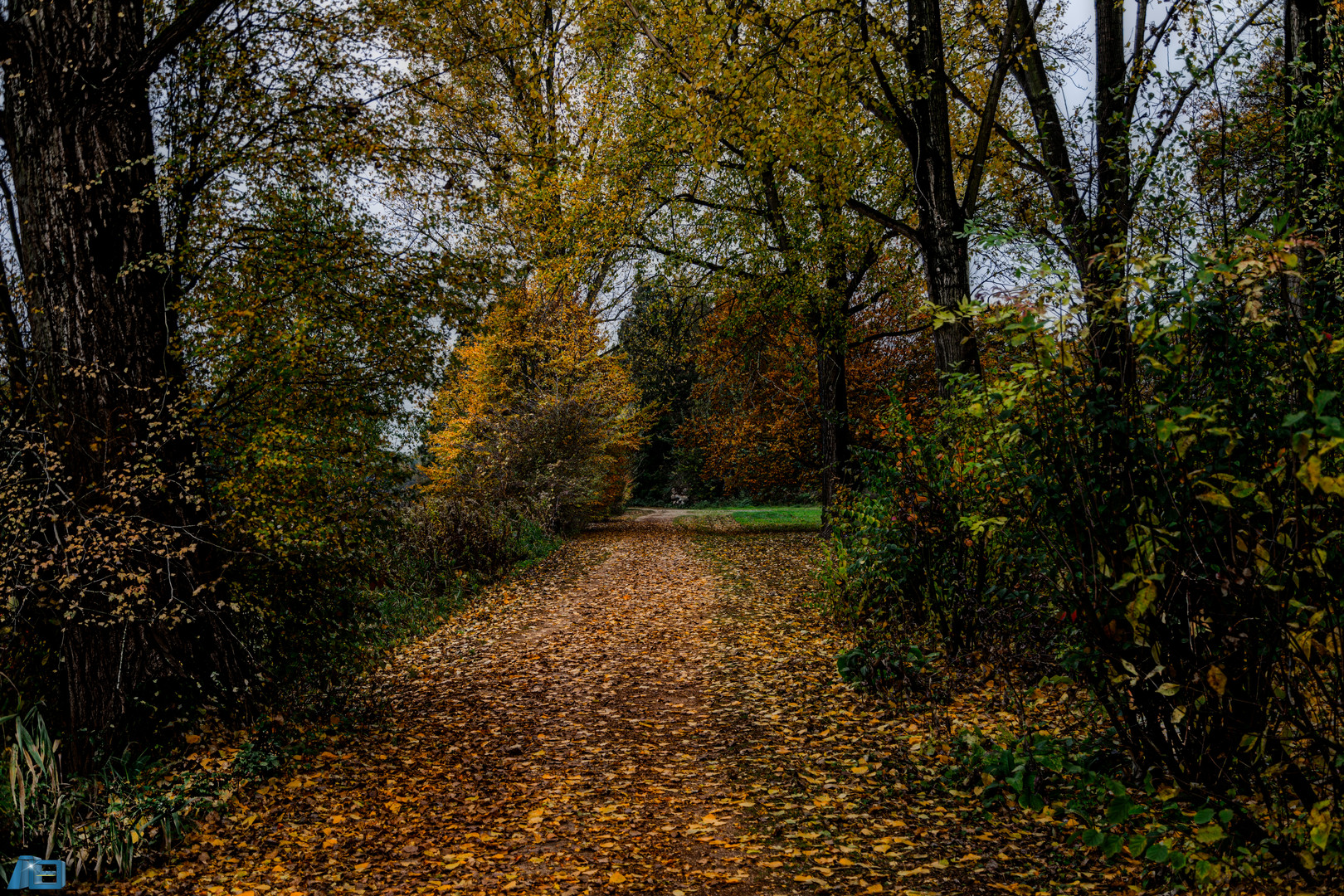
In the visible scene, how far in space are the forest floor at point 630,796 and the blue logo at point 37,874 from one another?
0.21 metres

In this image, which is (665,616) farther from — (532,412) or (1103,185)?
(532,412)

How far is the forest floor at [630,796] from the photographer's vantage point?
3580mm

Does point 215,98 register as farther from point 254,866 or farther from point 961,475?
point 961,475

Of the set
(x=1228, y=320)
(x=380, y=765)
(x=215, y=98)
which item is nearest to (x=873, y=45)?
(x=215, y=98)

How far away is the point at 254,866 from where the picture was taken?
3.90 m

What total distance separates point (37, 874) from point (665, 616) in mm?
6768

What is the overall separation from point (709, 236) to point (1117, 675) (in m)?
13.1

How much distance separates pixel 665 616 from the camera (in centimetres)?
979

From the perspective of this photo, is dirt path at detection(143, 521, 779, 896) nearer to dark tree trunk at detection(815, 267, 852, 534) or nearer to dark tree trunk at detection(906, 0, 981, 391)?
dark tree trunk at detection(906, 0, 981, 391)

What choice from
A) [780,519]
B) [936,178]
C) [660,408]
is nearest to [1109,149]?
[936,178]

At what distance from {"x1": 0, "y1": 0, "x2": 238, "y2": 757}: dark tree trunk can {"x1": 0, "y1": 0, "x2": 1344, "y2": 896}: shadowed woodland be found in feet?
0.08

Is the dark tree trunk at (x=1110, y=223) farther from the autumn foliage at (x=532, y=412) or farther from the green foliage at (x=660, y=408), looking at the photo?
the green foliage at (x=660, y=408)

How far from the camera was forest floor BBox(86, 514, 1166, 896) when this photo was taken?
3.58 meters

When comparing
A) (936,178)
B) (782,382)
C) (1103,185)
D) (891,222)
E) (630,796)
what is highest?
(936,178)
